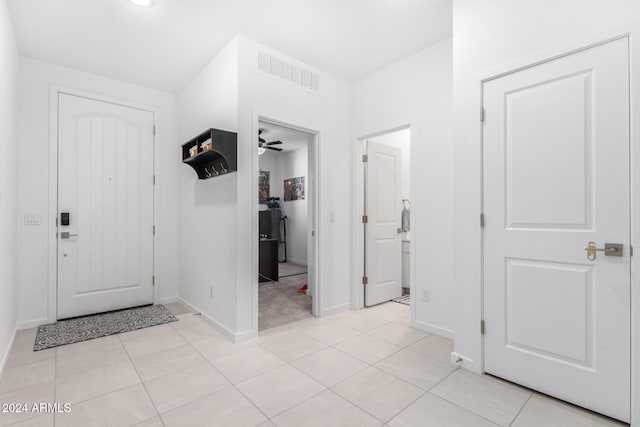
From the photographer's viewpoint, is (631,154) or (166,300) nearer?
(631,154)

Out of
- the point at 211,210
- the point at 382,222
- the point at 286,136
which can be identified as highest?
the point at 286,136

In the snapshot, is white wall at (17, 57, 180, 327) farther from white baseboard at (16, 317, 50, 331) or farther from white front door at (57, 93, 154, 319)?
white front door at (57, 93, 154, 319)

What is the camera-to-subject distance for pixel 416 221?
323 cm

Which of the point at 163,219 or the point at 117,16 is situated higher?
the point at 117,16

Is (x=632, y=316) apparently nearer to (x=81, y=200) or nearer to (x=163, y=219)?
(x=163, y=219)

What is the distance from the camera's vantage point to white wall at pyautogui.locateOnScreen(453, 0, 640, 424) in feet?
6.35

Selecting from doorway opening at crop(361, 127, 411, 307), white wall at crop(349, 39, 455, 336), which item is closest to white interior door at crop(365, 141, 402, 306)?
doorway opening at crop(361, 127, 411, 307)

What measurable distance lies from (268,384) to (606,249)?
7.40ft

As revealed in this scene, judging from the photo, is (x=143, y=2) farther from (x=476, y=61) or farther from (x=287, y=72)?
(x=476, y=61)

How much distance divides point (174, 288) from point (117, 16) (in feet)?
10.2

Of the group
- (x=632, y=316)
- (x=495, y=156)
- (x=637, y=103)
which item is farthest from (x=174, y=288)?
(x=637, y=103)

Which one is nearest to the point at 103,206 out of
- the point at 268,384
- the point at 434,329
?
the point at 268,384

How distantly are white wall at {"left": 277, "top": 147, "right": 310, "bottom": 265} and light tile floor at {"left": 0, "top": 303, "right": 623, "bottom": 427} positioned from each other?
4.38m

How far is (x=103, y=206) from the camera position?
3668 millimetres
